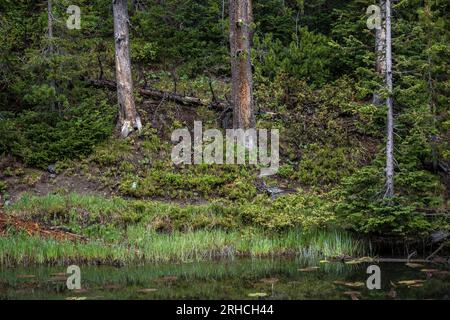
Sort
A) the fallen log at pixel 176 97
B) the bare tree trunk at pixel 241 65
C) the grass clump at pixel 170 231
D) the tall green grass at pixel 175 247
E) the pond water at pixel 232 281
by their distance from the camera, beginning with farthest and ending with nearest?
the fallen log at pixel 176 97 < the bare tree trunk at pixel 241 65 < the grass clump at pixel 170 231 < the tall green grass at pixel 175 247 < the pond water at pixel 232 281

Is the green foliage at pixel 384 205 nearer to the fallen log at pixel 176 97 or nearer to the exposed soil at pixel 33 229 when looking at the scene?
the exposed soil at pixel 33 229

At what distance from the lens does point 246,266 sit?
1123 centimetres

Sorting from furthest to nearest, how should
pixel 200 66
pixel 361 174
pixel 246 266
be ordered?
pixel 200 66 → pixel 361 174 → pixel 246 266

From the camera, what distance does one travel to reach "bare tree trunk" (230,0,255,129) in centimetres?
1691

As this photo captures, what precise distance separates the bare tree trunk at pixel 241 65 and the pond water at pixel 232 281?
6.37 m

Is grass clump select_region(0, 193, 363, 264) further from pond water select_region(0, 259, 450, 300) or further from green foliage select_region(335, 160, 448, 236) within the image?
green foliage select_region(335, 160, 448, 236)

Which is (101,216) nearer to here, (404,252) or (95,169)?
(95,169)

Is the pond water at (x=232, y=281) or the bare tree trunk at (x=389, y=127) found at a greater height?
the bare tree trunk at (x=389, y=127)

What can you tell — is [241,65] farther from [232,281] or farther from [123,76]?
[232,281]

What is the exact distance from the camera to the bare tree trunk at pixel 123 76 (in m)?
17.3

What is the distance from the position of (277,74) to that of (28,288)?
1330cm

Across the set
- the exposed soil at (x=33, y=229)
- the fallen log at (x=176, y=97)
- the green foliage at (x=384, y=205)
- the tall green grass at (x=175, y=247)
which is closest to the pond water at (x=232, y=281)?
the tall green grass at (x=175, y=247)

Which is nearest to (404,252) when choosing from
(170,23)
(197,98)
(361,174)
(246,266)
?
(361,174)
